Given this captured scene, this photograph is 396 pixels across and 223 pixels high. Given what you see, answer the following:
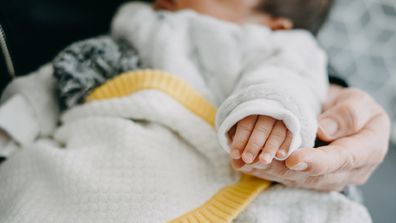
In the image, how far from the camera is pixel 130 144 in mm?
587

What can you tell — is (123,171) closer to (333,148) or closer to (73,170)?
(73,170)

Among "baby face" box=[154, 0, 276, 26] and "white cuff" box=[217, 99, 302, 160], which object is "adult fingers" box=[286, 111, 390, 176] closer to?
"white cuff" box=[217, 99, 302, 160]

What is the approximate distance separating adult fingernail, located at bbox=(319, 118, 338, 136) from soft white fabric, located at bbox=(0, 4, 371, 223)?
0.03m

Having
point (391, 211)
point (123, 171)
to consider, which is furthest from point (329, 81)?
point (123, 171)

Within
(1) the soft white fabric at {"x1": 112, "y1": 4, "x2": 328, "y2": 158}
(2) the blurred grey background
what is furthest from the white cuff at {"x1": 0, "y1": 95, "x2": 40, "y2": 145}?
(2) the blurred grey background

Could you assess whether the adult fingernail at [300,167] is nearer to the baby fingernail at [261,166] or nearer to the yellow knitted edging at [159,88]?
the baby fingernail at [261,166]

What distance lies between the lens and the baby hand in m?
0.47

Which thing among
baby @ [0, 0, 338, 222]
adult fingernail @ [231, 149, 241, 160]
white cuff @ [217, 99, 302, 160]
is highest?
white cuff @ [217, 99, 302, 160]

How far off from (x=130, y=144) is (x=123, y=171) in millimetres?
43

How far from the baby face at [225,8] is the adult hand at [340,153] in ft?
0.97

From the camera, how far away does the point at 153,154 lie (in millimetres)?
588

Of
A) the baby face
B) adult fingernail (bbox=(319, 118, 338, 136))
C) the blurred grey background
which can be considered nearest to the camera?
adult fingernail (bbox=(319, 118, 338, 136))

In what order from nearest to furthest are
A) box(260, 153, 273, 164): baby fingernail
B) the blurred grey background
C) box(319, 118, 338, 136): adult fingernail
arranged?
box(260, 153, 273, 164): baby fingernail
box(319, 118, 338, 136): adult fingernail
the blurred grey background

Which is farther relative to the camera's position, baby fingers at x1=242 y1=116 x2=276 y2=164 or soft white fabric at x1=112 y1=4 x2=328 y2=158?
soft white fabric at x1=112 y1=4 x2=328 y2=158
